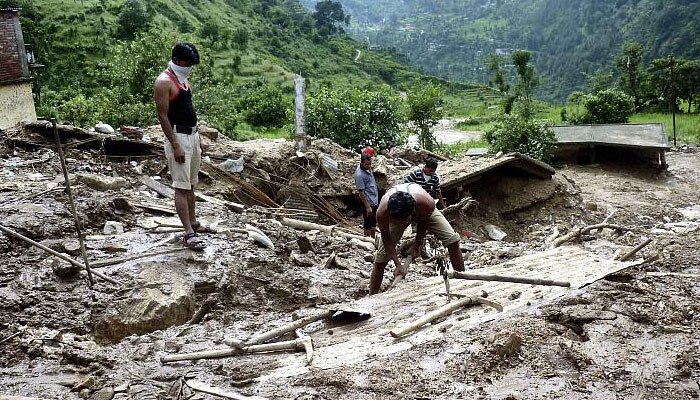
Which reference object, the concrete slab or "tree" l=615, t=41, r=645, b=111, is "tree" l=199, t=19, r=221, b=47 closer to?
"tree" l=615, t=41, r=645, b=111

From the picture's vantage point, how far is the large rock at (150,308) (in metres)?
4.20

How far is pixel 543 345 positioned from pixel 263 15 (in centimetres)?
6894

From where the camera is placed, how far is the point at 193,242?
5.22m

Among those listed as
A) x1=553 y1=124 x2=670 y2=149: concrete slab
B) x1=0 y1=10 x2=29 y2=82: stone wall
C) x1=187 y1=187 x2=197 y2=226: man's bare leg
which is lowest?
x1=553 y1=124 x2=670 y2=149: concrete slab

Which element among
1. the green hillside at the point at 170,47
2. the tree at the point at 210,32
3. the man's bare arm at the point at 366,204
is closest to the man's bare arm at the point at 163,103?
the man's bare arm at the point at 366,204

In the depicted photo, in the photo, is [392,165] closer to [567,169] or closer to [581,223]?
[581,223]

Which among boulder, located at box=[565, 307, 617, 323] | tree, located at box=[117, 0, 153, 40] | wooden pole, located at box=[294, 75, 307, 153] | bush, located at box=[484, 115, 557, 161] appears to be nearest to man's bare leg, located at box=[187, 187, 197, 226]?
boulder, located at box=[565, 307, 617, 323]

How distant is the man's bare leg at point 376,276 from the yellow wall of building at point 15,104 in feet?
46.6

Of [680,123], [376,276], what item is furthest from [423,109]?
[376,276]

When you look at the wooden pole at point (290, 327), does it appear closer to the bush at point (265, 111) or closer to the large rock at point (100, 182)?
the large rock at point (100, 182)

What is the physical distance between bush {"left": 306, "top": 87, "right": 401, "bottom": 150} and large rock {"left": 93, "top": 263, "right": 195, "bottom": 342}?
1121 centimetres

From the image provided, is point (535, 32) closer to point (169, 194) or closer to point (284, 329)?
point (169, 194)

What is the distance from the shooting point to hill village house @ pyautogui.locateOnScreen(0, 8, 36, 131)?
1589 cm

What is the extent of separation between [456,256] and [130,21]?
140ft
